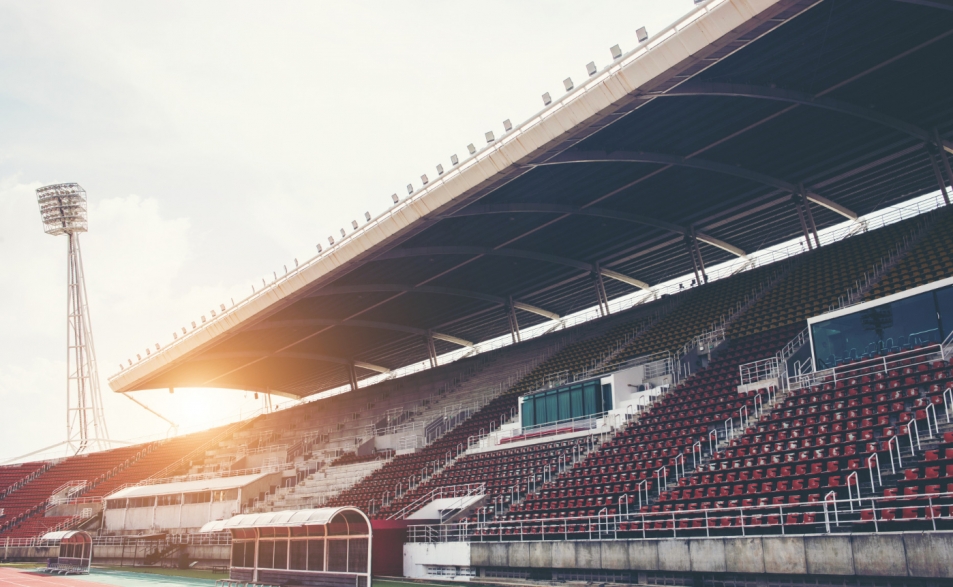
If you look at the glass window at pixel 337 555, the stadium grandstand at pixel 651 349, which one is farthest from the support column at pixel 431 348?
the glass window at pixel 337 555

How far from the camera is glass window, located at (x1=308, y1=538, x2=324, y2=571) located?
22.0m

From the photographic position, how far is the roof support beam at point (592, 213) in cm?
3266

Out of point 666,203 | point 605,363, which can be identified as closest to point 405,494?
point 605,363

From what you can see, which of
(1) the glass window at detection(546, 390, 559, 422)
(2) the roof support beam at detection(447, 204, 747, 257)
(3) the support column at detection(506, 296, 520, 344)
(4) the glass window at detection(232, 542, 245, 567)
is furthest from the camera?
(3) the support column at detection(506, 296, 520, 344)

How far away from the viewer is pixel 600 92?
2431 centimetres

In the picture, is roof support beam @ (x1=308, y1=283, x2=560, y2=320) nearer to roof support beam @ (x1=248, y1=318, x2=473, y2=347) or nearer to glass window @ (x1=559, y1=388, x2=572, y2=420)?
roof support beam @ (x1=248, y1=318, x2=473, y2=347)

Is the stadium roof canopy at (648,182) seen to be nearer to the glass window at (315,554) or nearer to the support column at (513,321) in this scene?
the support column at (513,321)

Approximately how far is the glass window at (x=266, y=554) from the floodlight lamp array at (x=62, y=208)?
53.2 m

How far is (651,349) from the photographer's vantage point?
3500cm

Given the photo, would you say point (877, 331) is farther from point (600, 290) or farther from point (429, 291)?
point (429, 291)

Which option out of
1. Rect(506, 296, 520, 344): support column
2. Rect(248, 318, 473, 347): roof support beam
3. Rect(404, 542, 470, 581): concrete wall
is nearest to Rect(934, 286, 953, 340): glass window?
Rect(404, 542, 470, 581): concrete wall

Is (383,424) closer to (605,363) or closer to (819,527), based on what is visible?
(605,363)

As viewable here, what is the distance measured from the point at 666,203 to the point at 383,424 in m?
22.2

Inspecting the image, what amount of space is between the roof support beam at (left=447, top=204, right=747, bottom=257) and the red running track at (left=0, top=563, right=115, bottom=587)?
1997 centimetres
